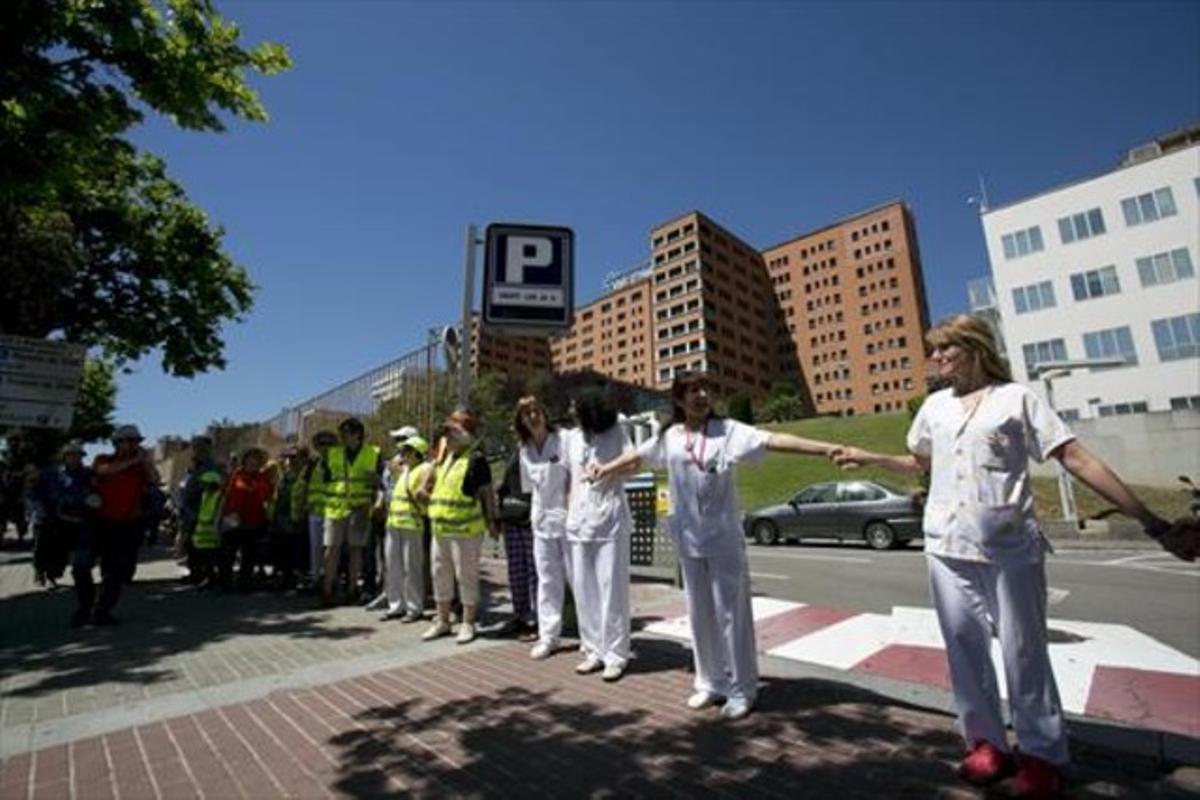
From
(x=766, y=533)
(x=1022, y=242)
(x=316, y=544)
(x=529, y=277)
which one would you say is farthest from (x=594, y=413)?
(x=1022, y=242)

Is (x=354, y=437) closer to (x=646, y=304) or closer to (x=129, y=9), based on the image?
(x=129, y=9)

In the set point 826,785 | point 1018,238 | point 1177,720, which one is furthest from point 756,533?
point 1018,238

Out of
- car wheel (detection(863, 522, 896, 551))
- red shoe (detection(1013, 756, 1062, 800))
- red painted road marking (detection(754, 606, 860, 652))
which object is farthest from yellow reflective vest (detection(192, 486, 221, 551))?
car wheel (detection(863, 522, 896, 551))

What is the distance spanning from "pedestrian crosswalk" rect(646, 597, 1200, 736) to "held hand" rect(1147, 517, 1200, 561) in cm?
219

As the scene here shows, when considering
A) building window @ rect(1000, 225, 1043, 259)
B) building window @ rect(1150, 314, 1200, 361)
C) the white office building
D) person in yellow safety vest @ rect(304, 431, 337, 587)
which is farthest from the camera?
building window @ rect(1000, 225, 1043, 259)

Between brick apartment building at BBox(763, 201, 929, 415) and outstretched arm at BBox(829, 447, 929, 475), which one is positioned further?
brick apartment building at BBox(763, 201, 929, 415)

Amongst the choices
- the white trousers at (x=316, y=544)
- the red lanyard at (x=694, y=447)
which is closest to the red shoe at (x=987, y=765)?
the red lanyard at (x=694, y=447)

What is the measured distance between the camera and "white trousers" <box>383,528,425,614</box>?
23.2ft

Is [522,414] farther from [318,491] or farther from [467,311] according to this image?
[318,491]

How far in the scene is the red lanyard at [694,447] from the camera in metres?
4.12

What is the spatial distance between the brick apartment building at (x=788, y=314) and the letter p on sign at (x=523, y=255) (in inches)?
3785

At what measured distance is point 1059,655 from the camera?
554 cm

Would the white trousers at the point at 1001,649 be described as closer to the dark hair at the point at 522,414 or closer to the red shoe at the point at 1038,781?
the red shoe at the point at 1038,781

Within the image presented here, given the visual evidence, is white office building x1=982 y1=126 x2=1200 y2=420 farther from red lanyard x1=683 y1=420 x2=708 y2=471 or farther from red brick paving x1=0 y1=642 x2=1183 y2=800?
red brick paving x1=0 y1=642 x2=1183 y2=800
